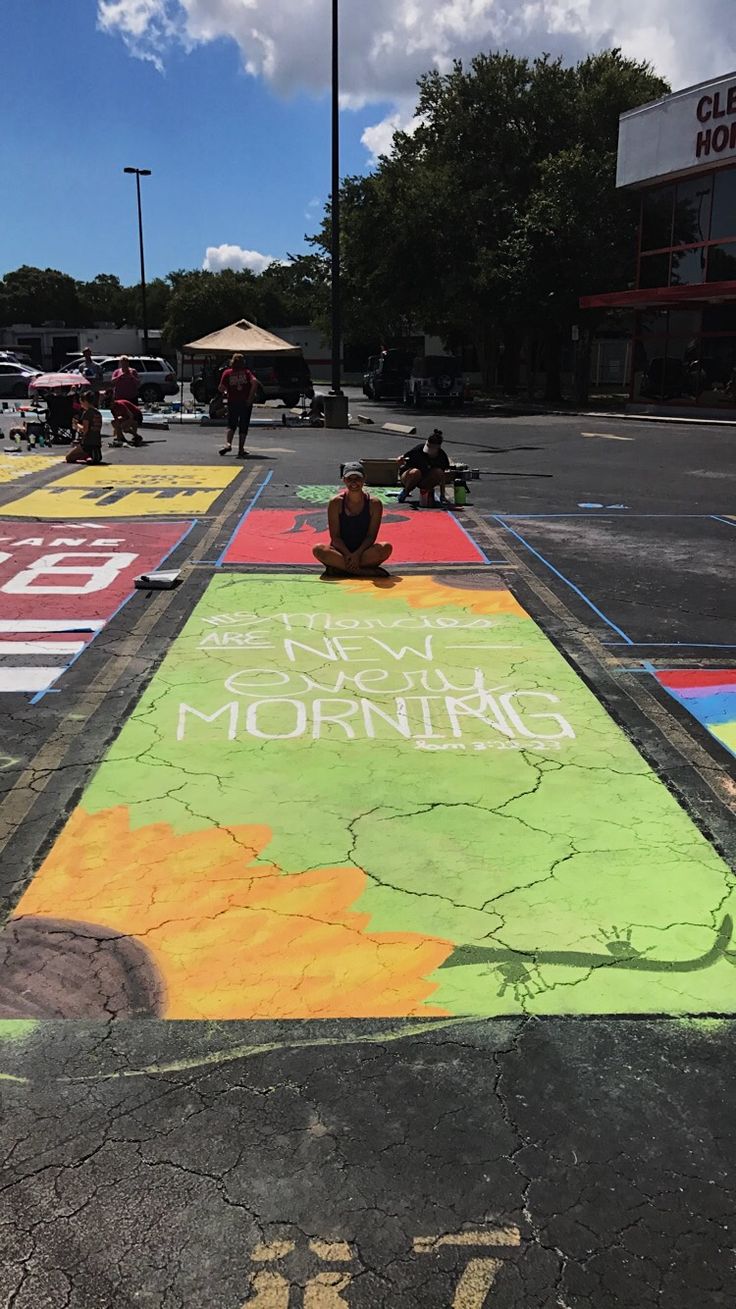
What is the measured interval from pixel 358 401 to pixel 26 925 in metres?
39.4

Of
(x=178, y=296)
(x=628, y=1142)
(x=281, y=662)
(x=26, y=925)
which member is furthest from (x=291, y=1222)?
(x=178, y=296)

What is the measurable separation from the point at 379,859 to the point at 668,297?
29833mm

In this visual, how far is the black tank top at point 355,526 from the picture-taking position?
877 cm

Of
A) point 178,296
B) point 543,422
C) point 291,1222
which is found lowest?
point 291,1222

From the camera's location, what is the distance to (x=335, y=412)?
2622 centimetres

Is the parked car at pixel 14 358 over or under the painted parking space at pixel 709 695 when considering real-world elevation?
over

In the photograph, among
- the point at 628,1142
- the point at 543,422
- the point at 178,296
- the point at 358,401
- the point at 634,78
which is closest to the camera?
the point at 628,1142

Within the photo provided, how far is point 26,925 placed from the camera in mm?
3582

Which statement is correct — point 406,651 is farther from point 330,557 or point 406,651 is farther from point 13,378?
point 13,378

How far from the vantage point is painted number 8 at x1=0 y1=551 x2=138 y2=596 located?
28.5 ft

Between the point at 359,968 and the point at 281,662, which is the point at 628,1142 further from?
the point at 281,662

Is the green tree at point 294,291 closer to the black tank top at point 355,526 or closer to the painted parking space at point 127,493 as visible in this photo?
the painted parking space at point 127,493

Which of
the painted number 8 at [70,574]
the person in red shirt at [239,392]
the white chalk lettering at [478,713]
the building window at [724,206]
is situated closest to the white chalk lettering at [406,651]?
the white chalk lettering at [478,713]

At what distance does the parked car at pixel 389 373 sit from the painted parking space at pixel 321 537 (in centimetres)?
2728
